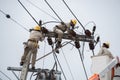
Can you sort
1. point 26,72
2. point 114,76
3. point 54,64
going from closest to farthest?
point 114,76, point 26,72, point 54,64

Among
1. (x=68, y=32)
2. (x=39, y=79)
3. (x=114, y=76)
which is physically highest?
(x=68, y=32)

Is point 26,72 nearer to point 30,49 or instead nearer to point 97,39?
point 30,49

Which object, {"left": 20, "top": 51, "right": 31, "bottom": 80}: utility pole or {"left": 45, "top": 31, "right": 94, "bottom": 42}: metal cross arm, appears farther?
{"left": 45, "top": 31, "right": 94, "bottom": 42}: metal cross arm

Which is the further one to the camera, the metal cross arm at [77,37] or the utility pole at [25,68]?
the metal cross arm at [77,37]

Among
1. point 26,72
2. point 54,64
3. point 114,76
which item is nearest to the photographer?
point 114,76

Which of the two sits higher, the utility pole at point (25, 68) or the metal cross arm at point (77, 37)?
the metal cross arm at point (77, 37)

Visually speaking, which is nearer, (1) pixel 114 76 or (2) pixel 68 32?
(1) pixel 114 76

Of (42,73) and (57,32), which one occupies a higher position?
(57,32)

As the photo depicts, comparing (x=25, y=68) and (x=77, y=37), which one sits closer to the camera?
(x=25, y=68)

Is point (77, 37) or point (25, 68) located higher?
point (77, 37)

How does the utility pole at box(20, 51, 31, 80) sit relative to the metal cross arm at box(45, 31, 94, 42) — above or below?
below

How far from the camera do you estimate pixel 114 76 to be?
13.8 ft

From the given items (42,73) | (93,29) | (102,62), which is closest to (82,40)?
(93,29)

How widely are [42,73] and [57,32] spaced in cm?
172
